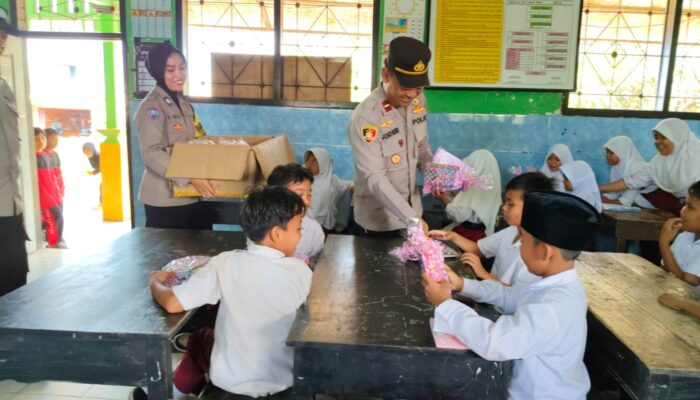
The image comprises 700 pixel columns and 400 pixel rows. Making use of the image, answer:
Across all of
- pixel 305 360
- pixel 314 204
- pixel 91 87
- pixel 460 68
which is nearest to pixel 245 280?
pixel 305 360

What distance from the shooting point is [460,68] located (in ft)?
15.8

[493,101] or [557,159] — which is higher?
[493,101]

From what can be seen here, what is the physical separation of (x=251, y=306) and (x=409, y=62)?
56.2 inches

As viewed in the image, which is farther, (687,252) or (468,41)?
(468,41)

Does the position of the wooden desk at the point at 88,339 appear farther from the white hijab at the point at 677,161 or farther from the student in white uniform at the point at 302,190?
the white hijab at the point at 677,161

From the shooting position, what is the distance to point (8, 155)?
124 inches

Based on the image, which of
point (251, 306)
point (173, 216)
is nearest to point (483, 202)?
point (173, 216)

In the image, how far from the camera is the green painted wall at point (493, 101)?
16.0ft

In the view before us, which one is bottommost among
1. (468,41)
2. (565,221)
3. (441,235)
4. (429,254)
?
(441,235)

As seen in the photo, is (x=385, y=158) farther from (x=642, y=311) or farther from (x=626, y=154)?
(x=626, y=154)

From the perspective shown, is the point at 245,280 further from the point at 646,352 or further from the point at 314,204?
the point at 314,204

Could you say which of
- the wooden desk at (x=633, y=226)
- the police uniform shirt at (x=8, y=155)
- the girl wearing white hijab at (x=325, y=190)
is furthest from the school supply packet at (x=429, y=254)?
the wooden desk at (x=633, y=226)

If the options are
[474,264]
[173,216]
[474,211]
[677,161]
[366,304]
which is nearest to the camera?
[366,304]

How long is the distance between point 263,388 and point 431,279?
26.8 inches
